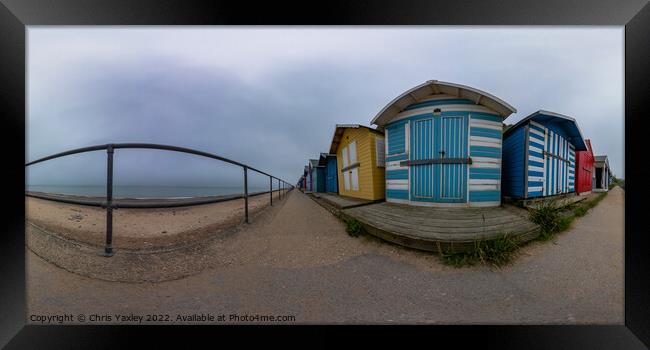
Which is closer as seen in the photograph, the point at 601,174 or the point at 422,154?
the point at 601,174

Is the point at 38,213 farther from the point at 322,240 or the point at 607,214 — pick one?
the point at 607,214

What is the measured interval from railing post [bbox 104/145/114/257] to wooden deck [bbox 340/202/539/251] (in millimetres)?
1718

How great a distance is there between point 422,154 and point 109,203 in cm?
220

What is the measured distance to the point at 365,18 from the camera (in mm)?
987

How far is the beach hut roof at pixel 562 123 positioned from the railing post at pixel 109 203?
2.71 metres

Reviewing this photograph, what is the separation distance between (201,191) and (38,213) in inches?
43.7

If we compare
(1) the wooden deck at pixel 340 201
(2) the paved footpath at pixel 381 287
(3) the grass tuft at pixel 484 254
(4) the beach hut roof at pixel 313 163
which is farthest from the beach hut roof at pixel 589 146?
(4) the beach hut roof at pixel 313 163

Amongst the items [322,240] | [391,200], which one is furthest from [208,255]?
[391,200]

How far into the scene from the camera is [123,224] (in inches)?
42.8

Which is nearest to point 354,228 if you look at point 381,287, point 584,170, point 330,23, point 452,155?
point 381,287

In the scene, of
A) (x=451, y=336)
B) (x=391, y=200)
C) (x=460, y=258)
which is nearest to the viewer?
(x=451, y=336)

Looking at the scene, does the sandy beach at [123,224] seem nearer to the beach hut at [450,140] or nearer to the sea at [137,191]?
the sea at [137,191]

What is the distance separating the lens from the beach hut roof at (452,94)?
3.59 feet

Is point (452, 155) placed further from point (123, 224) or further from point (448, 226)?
point (123, 224)
